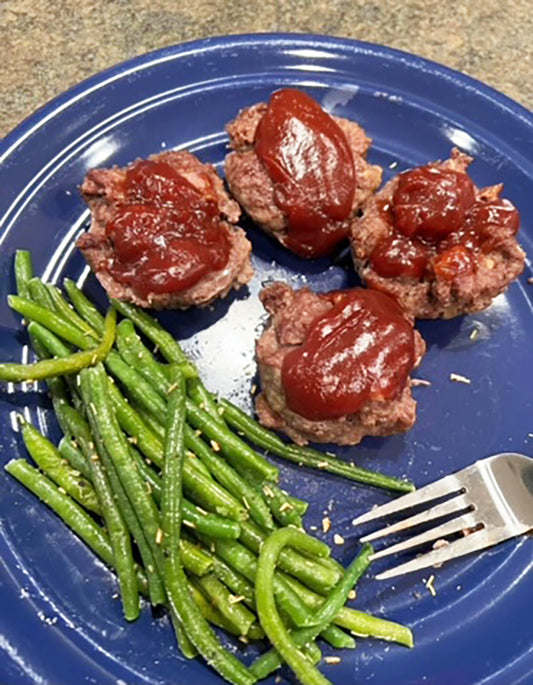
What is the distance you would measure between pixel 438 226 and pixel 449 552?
145cm

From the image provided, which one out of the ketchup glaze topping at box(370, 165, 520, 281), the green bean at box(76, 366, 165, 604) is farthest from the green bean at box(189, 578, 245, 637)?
the ketchup glaze topping at box(370, 165, 520, 281)

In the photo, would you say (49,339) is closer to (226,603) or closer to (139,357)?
(139,357)

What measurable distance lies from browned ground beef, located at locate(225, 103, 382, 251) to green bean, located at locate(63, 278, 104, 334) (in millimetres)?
869

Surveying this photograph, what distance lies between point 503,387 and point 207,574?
66.9 inches

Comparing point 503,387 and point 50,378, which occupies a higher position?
point 50,378

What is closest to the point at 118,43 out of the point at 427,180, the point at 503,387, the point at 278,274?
the point at 278,274

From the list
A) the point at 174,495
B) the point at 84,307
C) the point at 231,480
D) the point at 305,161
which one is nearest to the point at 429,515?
the point at 231,480

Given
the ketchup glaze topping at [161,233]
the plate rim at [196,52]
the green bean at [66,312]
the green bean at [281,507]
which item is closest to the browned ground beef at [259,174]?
the ketchup glaze topping at [161,233]

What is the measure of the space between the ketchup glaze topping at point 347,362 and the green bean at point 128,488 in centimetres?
74

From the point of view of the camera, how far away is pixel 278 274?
12.8 feet

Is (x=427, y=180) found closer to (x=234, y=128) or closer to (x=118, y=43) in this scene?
(x=234, y=128)

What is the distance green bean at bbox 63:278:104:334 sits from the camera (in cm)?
353

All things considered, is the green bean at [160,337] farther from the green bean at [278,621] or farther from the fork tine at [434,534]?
the fork tine at [434,534]

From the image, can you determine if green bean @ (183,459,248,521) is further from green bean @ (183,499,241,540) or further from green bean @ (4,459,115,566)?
green bean @ (4,459,115,566)
